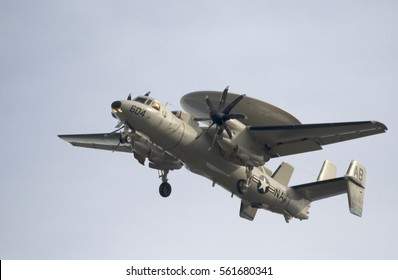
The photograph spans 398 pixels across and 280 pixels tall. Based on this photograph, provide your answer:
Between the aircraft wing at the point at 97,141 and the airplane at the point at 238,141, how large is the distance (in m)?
4.16

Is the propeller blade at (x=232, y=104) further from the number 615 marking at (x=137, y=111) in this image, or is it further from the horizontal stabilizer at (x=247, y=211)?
the horizontal stabilizer at (x=247, y=211)

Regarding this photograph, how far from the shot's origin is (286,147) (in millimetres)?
46500

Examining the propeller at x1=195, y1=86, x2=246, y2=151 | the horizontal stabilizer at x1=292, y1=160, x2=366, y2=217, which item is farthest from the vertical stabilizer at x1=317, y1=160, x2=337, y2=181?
the propeller at x1=195, y1=86, x2=246, y2=151

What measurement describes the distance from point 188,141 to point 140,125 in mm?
3028

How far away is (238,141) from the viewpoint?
44969mm

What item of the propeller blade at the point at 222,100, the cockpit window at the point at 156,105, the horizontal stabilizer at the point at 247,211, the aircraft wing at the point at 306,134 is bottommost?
the horizontal stabilizer at the point at 247,211

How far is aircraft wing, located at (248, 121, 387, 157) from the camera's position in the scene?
43.1 metres

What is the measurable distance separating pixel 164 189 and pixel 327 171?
11516 mm

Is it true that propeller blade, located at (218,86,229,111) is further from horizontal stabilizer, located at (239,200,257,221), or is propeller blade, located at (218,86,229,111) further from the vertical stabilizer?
the vertical stabilizer

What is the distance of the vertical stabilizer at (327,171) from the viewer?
52125mm

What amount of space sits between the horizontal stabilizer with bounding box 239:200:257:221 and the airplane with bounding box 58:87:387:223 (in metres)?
0.06

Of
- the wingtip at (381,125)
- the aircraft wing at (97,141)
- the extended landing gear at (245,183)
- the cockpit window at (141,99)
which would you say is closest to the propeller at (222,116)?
the extended landing gear at (245,183)

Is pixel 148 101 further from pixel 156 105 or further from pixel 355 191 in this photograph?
pixel 355 191

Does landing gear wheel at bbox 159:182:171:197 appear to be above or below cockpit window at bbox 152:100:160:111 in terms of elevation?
below
